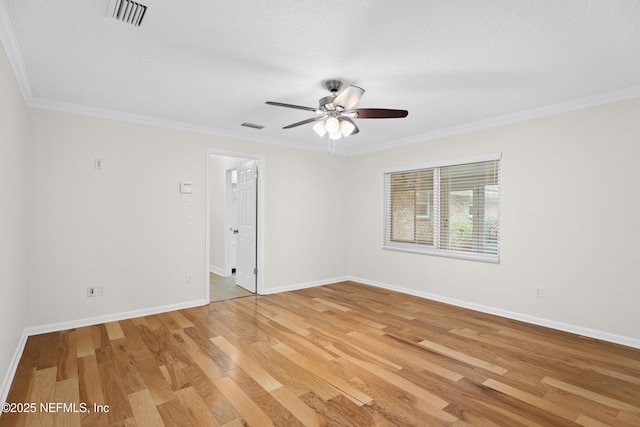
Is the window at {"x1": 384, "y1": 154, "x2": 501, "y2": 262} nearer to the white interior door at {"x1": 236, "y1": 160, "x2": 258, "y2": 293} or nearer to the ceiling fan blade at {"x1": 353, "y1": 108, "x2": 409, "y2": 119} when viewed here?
the ceiling fan blade at {"x1": 353, "y1": 108, "x2": 409, "y2": 119}

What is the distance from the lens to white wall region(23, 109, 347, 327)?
3471 millimetres

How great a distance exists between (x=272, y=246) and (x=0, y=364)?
3.41 metres

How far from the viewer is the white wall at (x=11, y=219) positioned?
7.33 ft

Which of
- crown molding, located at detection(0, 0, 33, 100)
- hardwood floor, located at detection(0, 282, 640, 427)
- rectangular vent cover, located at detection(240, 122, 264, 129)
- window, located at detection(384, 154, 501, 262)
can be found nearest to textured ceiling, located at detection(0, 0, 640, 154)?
crown molding, located at detection(0, 0, 33, 100)

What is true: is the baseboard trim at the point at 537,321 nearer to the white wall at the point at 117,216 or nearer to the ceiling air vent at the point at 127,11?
the white wall at the point at 117,216

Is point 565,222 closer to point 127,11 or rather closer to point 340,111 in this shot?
point 340,111

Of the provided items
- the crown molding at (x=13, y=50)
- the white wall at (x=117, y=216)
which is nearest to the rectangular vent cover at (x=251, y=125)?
the white wall at (x=117, y=216)

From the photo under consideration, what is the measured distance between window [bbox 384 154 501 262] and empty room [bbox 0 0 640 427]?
0.03 m

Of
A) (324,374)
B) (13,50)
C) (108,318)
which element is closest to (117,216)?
(108,318)

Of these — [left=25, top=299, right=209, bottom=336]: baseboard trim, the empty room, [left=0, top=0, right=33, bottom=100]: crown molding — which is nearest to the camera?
[left=0, top=0, right=33, bottom=100]: crown molding

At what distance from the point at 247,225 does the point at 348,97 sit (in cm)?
333

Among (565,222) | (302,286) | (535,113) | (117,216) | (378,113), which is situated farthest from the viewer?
(302,286)

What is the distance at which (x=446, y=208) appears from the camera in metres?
4.75

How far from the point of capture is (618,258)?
324 centimetres
